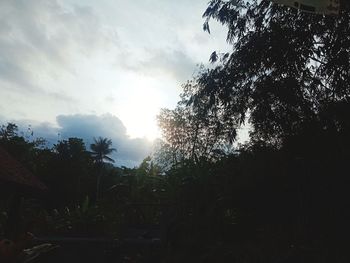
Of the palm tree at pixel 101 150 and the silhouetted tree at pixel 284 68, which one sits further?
the palm tree at pixel 101 150

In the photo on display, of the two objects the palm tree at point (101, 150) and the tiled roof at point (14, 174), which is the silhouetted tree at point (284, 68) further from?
the palm tree at point (101, 150)

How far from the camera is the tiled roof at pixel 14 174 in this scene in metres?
9.09

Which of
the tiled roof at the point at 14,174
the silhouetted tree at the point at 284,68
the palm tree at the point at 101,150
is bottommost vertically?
the tiled roof at the point at 14,174

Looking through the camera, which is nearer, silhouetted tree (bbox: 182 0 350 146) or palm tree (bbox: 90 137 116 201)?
silhouetted tree (bbox: 182 0 350 146)

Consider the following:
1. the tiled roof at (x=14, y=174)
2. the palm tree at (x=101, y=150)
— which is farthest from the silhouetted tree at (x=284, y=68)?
the palm tree at (x=101, y=150)

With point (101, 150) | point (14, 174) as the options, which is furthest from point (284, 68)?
point (101, 150)

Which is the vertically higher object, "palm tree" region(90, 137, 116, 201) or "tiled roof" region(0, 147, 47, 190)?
"palm tree" region(90, 137, 116, 201)

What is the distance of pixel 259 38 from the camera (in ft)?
39.8

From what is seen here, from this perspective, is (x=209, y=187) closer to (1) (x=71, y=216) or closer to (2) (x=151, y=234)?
(2) (x=151, y=234)

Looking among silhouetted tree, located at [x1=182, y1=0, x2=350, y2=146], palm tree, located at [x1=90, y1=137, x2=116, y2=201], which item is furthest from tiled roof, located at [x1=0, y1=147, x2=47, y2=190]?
palm tree, located at [x1=90, y1=137, x2=116, y2=201]

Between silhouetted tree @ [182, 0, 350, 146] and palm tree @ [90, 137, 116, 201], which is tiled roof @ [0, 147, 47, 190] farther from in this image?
palm tree @ [90, 137, 116, 201]

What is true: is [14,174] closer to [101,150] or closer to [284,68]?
[284,68]

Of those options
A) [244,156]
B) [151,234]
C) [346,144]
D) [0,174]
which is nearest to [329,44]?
[346,144]

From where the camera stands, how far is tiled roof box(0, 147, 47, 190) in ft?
29.8
